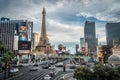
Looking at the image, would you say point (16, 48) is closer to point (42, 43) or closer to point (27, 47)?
point (27, 47)

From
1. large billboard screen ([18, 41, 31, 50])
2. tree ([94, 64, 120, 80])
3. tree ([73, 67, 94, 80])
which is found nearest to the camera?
tree ([94, 64, 120, 80])

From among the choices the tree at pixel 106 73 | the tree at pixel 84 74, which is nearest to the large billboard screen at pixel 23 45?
the tree at pixel 84 74

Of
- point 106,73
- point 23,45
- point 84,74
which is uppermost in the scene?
point 23,45

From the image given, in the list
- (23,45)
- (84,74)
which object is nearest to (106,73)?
(84,74)

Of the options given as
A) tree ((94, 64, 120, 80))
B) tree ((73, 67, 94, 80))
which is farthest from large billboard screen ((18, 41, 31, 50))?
tree ((94, 64, 120, 80))

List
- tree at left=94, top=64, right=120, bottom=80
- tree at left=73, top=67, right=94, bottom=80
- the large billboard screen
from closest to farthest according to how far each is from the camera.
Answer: tree at left=94, top=64, right=120, bottom=80 < tree at left=73, top=67, right=94, bottom=80 < the large billboard screen

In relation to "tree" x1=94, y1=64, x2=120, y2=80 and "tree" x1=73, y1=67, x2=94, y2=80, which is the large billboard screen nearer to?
"tree" x1=73, y1=67, x2=94, y2=80

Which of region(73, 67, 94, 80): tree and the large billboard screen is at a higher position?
the large billboard screen

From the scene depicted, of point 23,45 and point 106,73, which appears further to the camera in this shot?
point 23,45

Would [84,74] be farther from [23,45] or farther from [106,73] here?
[23,45]

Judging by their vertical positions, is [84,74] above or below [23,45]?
below

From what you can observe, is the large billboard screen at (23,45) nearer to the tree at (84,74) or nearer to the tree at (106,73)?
the tree at (84,74)

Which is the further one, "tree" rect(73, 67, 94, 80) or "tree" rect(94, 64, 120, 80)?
"tree" rect(73, 67, 94, 80)

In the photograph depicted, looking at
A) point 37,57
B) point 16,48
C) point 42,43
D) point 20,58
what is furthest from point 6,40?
point 16,48
